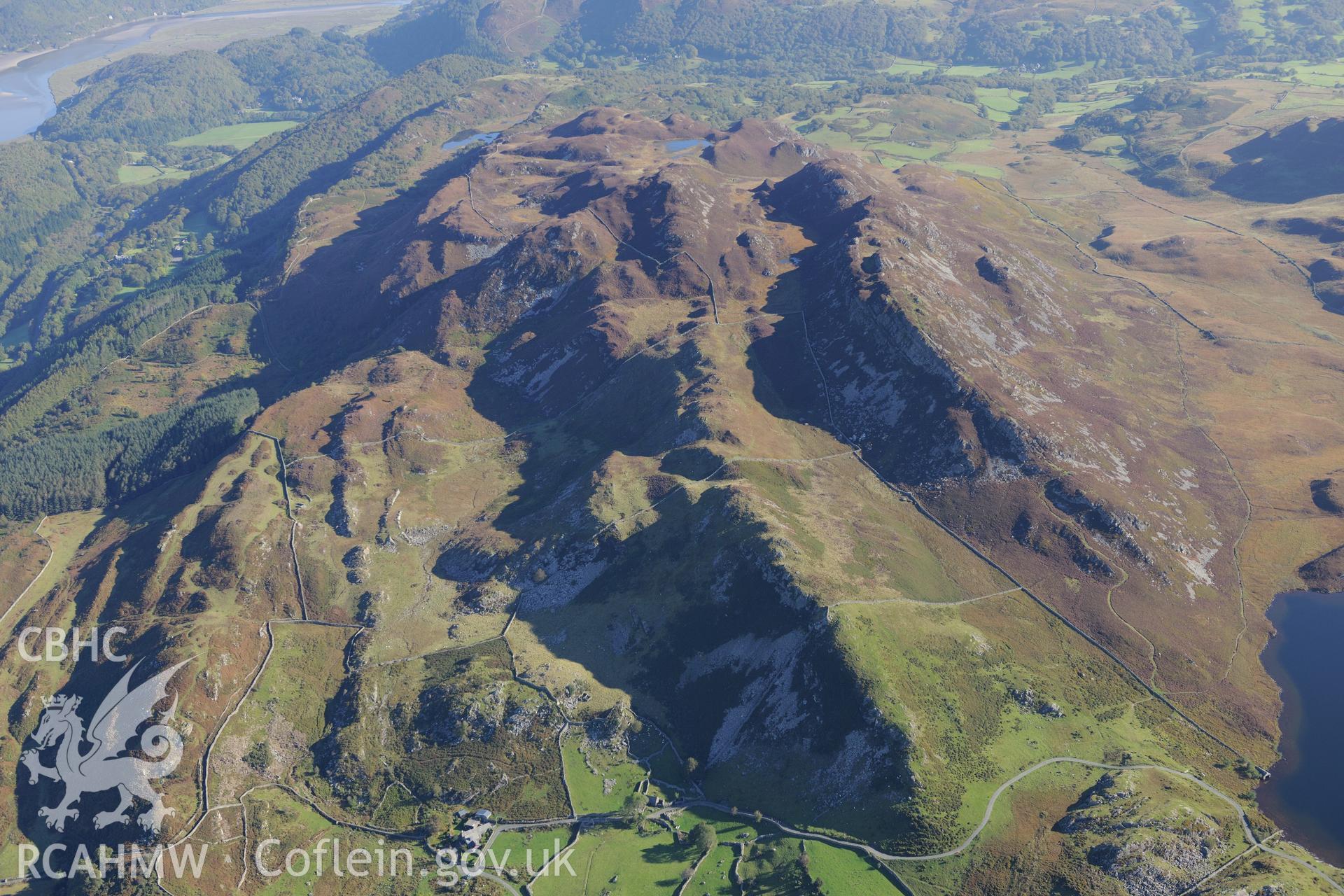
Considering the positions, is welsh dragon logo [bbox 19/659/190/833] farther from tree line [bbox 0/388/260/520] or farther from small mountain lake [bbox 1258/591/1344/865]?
small mountain lake [bbox 1258/591/1344/865]

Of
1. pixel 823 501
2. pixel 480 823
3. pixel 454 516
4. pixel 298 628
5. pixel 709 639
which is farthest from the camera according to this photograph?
pixel 454 516

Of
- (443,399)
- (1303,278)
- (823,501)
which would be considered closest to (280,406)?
(443,399)

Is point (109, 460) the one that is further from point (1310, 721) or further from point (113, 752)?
point (1310, 721)

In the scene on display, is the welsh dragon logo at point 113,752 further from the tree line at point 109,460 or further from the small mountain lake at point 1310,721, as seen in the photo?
the small mountain lake at point 1310,721

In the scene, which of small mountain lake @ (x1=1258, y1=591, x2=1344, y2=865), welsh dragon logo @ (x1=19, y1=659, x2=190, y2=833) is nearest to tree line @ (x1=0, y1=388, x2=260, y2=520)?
welsh dragon logo @ (x1=19, y1=659, x2=190, y2=833)

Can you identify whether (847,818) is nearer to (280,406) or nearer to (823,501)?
(823,501)

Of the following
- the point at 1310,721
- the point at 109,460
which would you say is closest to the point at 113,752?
the point at 109,460
